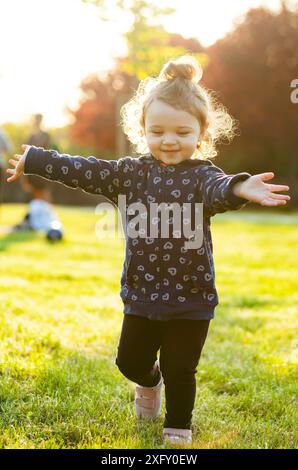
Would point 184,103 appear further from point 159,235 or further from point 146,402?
point 146,402

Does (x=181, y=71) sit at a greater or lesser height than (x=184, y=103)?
greater

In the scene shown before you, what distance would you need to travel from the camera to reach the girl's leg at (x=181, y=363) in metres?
2.69

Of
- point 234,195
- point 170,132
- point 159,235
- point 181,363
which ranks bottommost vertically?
point 181,363

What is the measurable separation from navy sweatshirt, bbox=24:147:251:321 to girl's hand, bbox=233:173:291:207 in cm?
21

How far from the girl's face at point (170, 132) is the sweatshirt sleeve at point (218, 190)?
0.37 feet

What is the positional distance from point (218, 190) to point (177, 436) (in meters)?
0.98

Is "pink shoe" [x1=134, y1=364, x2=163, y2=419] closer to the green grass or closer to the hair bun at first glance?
the green grass

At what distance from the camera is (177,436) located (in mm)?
2668

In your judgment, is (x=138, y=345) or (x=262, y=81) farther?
(x=262, y=81)

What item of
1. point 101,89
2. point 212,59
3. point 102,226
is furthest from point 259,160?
point 102,226

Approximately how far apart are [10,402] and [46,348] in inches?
34.5

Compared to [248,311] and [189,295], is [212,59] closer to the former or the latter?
[248,311]

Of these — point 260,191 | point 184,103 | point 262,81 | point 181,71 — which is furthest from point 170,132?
point 262,81

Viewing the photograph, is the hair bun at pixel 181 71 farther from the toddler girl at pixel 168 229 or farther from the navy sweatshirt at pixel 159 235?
the navy sweatshirt at pixel 159 235
